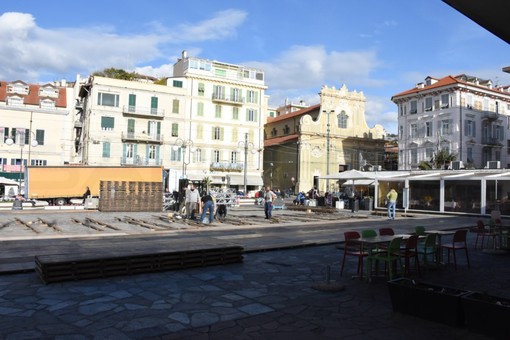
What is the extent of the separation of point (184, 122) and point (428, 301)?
1876 inches

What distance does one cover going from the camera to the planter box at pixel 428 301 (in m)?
5.04

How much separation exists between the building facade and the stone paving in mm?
47655

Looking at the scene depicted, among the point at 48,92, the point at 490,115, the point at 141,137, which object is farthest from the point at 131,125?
the point at 490,115

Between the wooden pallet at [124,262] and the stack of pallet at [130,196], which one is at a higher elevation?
the stack of pallet at [130,196]

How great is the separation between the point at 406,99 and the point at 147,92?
3125 centimetres

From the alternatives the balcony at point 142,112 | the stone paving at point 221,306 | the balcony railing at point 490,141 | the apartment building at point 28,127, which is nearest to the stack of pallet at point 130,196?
the stone paving at point 221,306

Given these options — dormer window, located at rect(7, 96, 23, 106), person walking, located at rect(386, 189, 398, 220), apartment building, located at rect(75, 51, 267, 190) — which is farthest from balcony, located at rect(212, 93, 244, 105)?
person walking, located at rect(386, 189, 398, 220)

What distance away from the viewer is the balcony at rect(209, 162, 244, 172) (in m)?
52.4

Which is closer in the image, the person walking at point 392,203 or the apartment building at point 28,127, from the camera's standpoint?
the person walking at point 392,203

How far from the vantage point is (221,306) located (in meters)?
6.01

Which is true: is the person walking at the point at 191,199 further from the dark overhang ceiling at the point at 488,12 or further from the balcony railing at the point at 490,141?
the balcony railing at the point at 490,141

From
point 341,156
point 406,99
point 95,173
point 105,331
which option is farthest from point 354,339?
point 341,156

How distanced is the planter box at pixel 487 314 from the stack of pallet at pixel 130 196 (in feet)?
75.0

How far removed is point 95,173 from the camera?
30.8m
